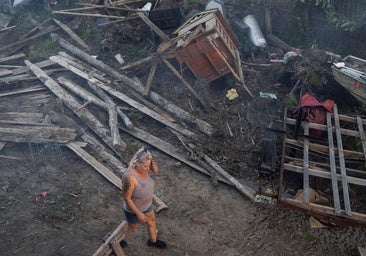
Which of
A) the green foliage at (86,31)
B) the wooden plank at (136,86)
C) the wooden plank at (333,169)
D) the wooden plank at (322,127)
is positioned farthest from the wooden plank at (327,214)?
the green foliage at (86,31)

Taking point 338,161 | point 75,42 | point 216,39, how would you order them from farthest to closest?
point 75,42, point 216,39, point 338,161

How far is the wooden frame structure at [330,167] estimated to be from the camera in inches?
250

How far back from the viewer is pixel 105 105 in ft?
30.6

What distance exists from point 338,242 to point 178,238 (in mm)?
2803

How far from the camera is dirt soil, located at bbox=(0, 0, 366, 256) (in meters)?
6.20

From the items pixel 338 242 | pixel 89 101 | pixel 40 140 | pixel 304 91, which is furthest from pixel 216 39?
pixel 338 242

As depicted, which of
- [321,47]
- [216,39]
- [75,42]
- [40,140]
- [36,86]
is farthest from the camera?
[75,42]

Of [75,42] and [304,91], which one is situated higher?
[75,42]

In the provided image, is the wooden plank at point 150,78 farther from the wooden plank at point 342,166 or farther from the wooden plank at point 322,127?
the wooden plank at point 342,166

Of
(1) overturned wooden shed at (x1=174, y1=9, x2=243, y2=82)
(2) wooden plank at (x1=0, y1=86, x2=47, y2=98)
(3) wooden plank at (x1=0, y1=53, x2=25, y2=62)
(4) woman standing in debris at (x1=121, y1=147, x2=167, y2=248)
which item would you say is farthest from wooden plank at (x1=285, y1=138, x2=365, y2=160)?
(3) wooden plank at (x1=0, y1=53, x2=25, y2=62)

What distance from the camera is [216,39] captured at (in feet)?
30.4

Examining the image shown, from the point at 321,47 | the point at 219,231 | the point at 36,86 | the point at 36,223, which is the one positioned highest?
the point at 36,86

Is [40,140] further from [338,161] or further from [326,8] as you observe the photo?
[326,8]

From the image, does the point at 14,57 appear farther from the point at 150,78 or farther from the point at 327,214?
the point at 327,214
